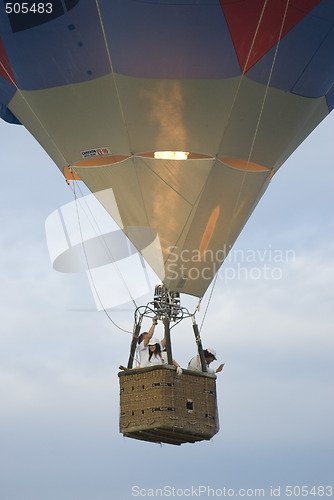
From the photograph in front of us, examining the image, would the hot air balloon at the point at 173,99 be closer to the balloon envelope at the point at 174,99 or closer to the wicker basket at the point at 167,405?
the balloon envelope at the point at 174,99

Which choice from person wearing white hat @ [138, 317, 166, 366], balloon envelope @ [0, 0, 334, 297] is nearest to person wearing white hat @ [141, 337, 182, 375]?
person wearing white hat @ [138, 317, 166, 366]

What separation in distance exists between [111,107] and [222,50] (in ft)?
4.09

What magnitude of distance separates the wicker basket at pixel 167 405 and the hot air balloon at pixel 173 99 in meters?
0.89

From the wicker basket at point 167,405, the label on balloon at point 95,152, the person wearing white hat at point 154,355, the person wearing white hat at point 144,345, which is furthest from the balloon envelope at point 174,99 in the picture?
the wicker basket at point 167,405

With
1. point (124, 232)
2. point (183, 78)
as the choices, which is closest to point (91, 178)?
point (124, 232)

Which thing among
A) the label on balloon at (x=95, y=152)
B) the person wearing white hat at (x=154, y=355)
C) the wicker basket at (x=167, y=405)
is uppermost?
the label on balloon at (x=95, y=152)

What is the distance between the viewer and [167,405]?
44.1 feet

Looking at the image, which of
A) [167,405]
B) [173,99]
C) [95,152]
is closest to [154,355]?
[167,405]

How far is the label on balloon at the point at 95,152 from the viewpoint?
14.3 m

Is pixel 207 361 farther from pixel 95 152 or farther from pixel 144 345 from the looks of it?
pixel 95 152

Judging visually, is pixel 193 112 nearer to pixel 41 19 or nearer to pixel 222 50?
pixel 222 50

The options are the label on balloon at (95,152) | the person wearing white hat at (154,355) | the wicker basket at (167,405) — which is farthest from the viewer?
the label on balloon at (95,152)

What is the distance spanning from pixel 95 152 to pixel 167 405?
2.76 m

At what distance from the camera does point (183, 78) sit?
13.9 metres
